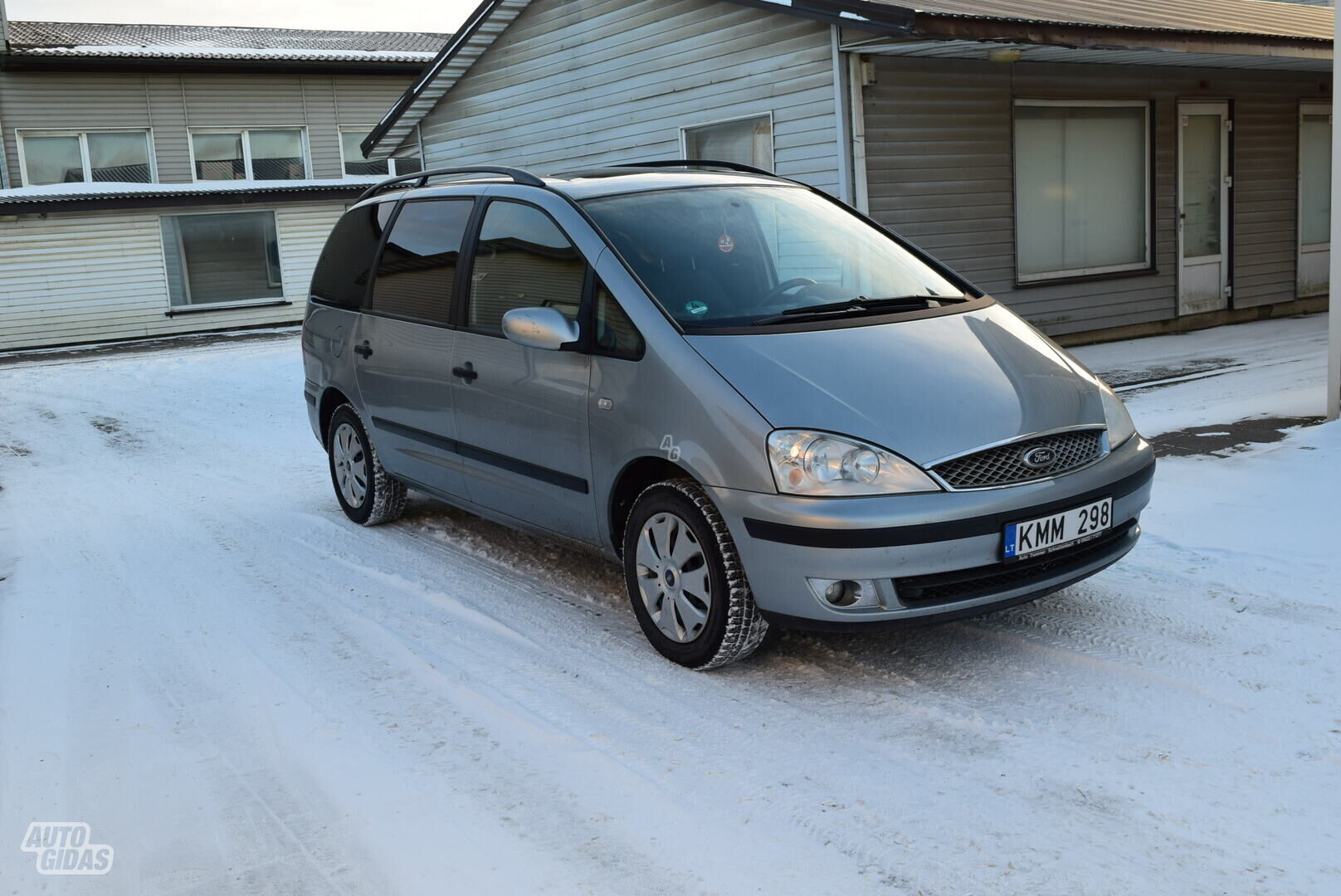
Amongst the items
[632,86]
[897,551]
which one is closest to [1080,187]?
[632,86]

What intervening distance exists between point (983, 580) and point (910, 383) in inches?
27.7

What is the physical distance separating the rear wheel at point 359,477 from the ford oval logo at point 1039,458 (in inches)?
143

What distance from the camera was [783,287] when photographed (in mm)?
Answer: 4746

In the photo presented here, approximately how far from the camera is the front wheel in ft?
13.4

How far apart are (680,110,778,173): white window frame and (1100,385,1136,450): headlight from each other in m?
7.30

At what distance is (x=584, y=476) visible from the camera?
4672 millimetres

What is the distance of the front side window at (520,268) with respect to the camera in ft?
15.9

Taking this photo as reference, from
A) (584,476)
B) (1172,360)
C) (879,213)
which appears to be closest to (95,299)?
(879,213)

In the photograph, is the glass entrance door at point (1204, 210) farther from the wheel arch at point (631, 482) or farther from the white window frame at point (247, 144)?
the white window frame at point (247, 144)

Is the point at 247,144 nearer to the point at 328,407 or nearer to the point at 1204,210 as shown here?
the point at 1204,210

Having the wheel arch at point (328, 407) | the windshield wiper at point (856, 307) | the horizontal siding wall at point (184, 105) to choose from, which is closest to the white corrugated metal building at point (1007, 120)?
the wheel arch at point (328, 407)

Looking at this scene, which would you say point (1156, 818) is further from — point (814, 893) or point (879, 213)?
point (879, 213)

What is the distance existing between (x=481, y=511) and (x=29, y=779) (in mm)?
2251

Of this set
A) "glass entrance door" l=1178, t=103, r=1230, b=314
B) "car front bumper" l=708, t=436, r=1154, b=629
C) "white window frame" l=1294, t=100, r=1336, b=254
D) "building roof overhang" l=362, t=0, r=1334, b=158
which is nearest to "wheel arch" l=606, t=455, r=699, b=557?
"car front bumper" l=708, t=436, r=1154, b=629
